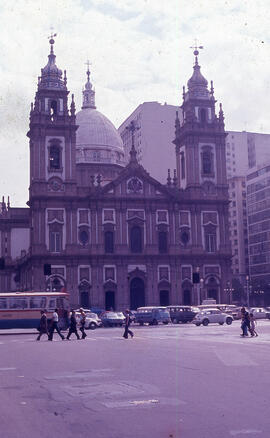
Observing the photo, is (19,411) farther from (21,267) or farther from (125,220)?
(21,267)

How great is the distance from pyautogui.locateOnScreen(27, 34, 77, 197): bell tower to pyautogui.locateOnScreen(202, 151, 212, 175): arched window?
15.7 metres

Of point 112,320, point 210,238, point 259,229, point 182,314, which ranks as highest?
point 259,229

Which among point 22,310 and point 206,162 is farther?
point 206,162

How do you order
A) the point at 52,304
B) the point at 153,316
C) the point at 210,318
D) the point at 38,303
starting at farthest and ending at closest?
the point at 153,316 → the point at 210,318 → the point at 52,304 → the point at 38,303

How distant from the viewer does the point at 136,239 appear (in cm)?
7956

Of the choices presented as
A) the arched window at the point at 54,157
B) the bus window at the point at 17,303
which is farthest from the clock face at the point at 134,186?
the bus window at the point at 17,303

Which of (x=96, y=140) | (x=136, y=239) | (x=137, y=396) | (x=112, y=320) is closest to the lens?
(x=137, y=396)

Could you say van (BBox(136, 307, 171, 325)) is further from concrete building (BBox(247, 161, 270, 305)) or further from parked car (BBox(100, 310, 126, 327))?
concrete building (BBox(247, 161, 270, 305))

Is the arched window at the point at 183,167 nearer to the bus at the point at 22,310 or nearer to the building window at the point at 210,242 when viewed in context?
the building window at the point at 210,242

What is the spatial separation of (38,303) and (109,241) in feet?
93.9

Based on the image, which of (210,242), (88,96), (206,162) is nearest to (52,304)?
(210,242)

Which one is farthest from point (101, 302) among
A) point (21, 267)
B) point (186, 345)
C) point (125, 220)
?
point (186, 345)

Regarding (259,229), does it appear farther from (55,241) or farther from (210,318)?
(210,318)

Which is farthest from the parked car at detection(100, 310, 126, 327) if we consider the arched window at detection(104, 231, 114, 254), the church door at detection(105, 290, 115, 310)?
the arched window at detection(104, 231, 114, 254)
